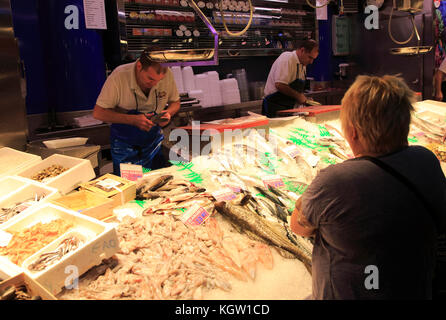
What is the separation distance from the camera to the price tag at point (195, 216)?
1.90m

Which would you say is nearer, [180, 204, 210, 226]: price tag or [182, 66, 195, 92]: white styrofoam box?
[180, 204, 210, 226]: price tag

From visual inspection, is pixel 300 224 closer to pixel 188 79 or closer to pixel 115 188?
pixel 115 188

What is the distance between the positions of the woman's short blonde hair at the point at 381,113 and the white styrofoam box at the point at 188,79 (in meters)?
4.23

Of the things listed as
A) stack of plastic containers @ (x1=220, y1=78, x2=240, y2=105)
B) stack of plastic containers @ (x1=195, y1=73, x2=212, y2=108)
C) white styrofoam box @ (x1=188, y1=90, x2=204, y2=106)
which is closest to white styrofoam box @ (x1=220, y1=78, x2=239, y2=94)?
stack of plastic containers @ (x1=220, y1=78, x2=240, y2=105)

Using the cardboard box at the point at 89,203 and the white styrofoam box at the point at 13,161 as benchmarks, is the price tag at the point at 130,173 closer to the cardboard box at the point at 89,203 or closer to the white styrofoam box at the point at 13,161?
the cardboard box at the point at 89,203

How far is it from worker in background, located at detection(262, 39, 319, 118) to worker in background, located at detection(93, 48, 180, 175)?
78.1 inches

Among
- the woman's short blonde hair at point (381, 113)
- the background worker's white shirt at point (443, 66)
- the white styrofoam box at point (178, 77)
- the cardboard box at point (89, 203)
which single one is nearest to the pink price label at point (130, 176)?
the cardboard box at point (89, 203)

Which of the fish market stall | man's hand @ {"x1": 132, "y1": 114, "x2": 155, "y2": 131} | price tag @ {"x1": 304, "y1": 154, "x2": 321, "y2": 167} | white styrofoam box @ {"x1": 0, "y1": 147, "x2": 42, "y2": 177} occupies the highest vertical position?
man's hand @ {"x1": 132, "y1": 114, "x2": 155, "y2": 131}

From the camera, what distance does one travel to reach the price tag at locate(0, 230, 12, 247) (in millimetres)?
1593

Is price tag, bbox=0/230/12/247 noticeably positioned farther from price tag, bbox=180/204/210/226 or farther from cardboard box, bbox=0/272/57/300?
price tag, bbox=180/204/210/226

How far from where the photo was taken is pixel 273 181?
2.40m

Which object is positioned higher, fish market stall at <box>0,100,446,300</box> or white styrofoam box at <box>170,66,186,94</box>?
white styrofoam box at <box>170,66,186,94</box>

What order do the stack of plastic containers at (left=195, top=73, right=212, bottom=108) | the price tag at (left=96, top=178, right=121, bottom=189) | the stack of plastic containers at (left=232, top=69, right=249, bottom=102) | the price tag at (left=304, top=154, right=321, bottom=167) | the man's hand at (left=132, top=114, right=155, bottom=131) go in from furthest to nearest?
the stack of plastic containers at (left=232, top=69, right=249, bottom=102) → the stack of plastic containers at (left=195, top=73, right=212, bottom=108) → the man's hand at (left=132, top=114, right=155, bottom=131) → the price tag at (left=304, top=154, right=321, bottom=167) → the price tag at (left=96, top=178, right=121, bottom=189)
